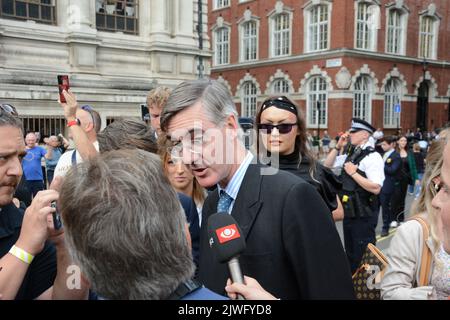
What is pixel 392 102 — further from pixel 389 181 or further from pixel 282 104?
pixel 282 104

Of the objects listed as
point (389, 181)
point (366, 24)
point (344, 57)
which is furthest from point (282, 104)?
point (366, 24)

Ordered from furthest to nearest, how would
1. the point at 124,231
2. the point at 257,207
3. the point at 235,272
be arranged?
1. the point at 257,207
2. the point at 235,272
3. the point at 124,231

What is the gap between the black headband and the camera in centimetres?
343

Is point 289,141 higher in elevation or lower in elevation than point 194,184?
higher

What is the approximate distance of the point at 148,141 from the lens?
323cm

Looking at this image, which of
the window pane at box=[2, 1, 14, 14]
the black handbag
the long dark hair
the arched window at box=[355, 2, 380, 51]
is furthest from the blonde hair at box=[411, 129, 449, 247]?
the arched window at box=[355, 2, 380, 51]

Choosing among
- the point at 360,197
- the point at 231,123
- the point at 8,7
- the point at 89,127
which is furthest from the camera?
the point at 8,7

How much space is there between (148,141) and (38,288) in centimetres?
153

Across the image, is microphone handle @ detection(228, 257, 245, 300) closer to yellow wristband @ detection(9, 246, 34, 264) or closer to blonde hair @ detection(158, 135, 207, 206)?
yellow wristband @ detection(9, 246, 34, 264)

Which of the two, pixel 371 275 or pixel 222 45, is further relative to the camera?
pixel 222 45

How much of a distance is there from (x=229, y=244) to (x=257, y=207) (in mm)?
416

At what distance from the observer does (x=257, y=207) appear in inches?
71.7

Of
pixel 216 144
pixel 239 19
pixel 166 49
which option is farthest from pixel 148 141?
pixel 239 19
